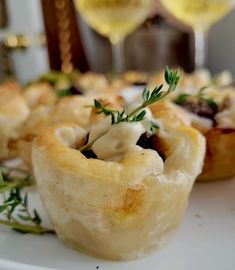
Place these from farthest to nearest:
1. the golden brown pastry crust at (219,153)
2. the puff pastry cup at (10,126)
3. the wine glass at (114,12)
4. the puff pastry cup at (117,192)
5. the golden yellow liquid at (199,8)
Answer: the wine glass at (114,12) → the golden yellow liquid at (199,8) → the puff pastry cup at (10,126) → the golden brown pastry crust at (219,153) → the puff pastry cup at (117,192)

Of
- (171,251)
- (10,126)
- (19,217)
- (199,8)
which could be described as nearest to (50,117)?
(10,126)

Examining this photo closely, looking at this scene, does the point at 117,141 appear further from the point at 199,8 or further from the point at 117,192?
the point at 199,8

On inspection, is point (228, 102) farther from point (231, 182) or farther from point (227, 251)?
point (227, 251)

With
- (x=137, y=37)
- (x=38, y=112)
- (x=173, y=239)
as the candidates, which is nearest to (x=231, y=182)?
(x=173, y=239)

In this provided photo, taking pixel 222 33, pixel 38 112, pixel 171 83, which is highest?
pixel 171 83

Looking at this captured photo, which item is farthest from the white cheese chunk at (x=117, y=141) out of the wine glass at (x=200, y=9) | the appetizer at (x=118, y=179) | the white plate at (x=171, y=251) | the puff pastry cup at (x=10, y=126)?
the wine glass at (x=200, y=9)

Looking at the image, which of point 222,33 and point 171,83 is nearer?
point 171,83

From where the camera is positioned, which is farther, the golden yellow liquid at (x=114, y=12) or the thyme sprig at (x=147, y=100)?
the golden yellow liquid at (x=114, y=12)

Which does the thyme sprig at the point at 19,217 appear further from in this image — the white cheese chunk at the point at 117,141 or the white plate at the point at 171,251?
the white cheese chunk at the point at 117,141

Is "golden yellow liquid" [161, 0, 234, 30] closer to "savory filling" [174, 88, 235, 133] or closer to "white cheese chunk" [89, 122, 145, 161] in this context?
"savory filling" [174, 88, 235, 133]
